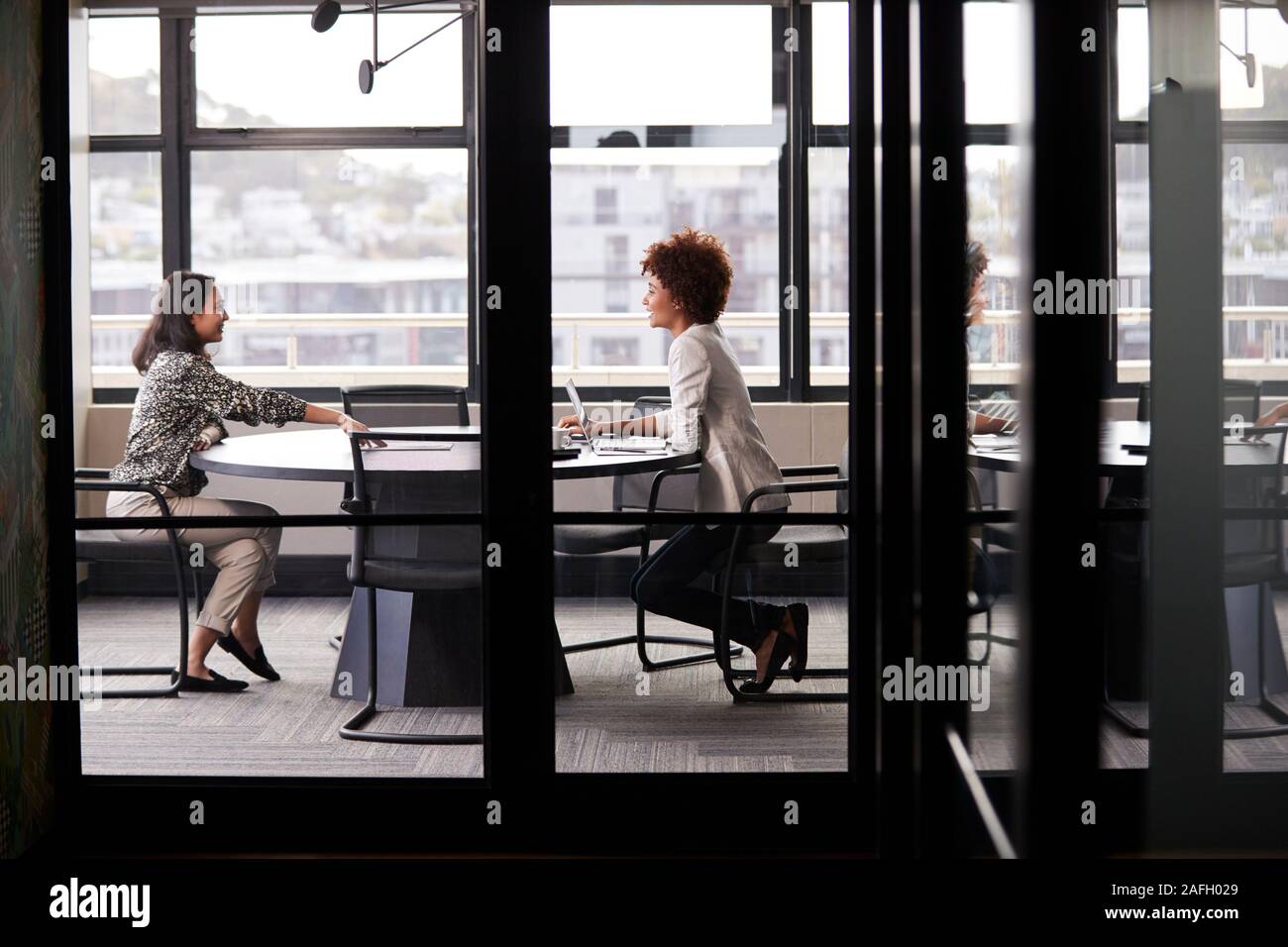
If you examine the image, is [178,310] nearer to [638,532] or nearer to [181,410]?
[181,410]

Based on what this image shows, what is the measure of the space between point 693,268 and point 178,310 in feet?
3.71

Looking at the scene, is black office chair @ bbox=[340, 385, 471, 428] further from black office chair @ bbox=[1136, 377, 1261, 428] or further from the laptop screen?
black office chair @ bbox=[1136, 377, 1261, 428]

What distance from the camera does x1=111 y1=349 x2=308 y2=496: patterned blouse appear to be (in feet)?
9.12

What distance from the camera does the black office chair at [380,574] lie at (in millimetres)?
2828

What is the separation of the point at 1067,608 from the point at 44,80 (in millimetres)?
2435

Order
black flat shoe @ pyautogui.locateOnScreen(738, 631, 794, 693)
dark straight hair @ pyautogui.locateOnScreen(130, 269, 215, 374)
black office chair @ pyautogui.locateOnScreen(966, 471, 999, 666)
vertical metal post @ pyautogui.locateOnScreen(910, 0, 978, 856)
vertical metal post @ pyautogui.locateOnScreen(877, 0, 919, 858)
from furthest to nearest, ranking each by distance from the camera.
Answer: black flat shoe @ pyautogui.locateOnScreen(738, 631, 794, 693), dark straight hair @ pyautogui.locateOnScreen(130, 269, 215, 374), vertical metal post @ pyautogui.locateOnScreen(877, 0, 919, 858), vertical metal post @ pyautogui.locateOnScreen(910, 0, 978, 856), black office chair @ pyautogui.locateOnScreen(966, 471, 999, 666)

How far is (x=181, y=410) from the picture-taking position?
280 cm

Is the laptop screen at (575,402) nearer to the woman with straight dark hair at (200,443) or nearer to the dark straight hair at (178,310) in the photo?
the woman with straight dark hair at (200,443)

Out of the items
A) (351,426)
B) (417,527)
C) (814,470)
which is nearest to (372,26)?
(351,426)

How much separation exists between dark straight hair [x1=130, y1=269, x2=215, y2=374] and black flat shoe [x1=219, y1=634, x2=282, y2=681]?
65 centimetres

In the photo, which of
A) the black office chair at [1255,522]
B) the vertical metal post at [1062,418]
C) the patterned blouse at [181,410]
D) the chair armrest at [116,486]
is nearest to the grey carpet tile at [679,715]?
the patterned blouse at [181,410]

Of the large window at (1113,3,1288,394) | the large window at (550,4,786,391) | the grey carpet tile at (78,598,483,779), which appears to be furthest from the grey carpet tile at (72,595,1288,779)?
the large window at (1113,3,1288,394)

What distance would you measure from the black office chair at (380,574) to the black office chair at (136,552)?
0.38 m

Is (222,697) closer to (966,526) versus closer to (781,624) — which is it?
(781,624)
